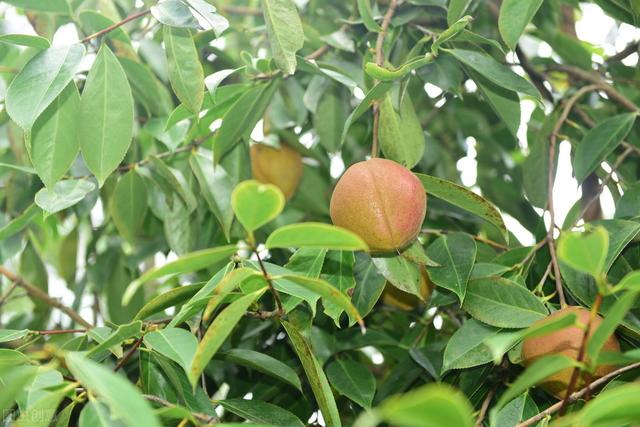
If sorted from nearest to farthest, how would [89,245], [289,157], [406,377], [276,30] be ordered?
[276,30]
[406,377]
[289,157]
[89,245]

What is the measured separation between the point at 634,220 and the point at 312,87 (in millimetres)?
578

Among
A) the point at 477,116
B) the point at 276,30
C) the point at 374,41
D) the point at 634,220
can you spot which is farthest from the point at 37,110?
the point at 477,116

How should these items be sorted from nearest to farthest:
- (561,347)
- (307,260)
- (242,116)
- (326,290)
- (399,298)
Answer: (326,290) < (561,347) < (307,260) < (242,116) < (399,298)

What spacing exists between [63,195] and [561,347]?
0.73 metres

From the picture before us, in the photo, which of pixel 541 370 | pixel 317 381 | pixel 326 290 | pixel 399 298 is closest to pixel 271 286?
pixel 326 290

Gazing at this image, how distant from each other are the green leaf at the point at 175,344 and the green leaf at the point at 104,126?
289 mm

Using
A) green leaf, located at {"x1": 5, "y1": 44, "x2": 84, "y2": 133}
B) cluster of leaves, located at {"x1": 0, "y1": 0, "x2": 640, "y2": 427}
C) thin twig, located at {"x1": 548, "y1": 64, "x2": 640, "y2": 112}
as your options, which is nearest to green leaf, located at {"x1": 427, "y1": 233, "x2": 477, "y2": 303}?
cluster of leaves, located at {"x1": 0, "y1": 0, "x2": 640, "y2": 427}

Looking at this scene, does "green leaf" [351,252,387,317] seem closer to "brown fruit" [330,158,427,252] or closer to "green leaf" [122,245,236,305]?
"brown fruit" [330,158,427,252]

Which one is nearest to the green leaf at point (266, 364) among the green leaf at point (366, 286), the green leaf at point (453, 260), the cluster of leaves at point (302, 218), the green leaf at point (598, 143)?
the cluster of leaves at point (302, 218)

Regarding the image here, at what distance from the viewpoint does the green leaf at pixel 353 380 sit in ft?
3.97

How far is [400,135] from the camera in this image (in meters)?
1.15

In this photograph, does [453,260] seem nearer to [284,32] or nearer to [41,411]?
[284,32]

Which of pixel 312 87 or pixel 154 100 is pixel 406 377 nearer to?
pixel 312 87

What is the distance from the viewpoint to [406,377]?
1.31m
